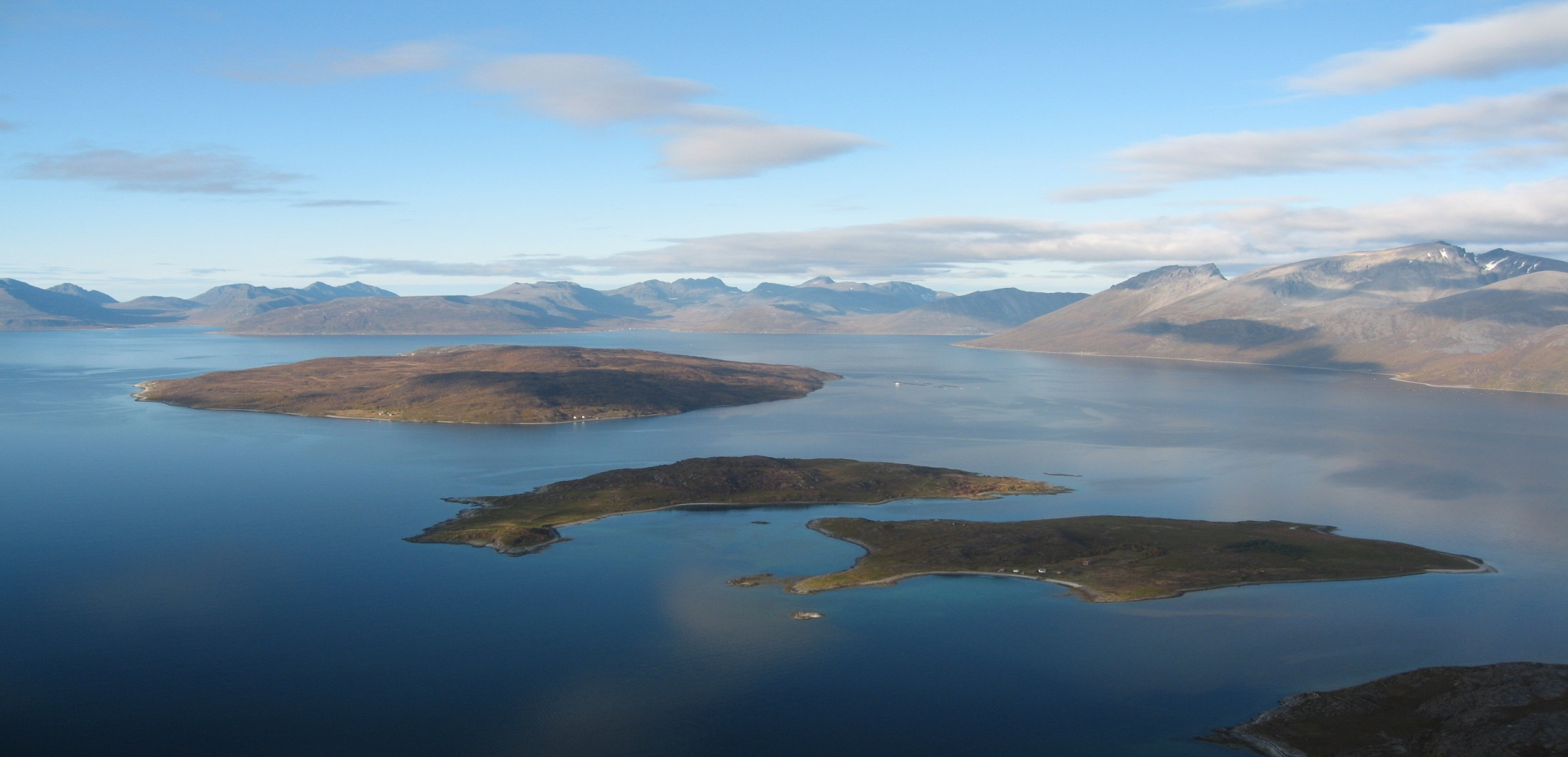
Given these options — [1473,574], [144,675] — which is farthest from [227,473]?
[1473,574]

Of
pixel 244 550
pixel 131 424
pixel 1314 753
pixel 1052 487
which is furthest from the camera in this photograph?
pixel 131 424

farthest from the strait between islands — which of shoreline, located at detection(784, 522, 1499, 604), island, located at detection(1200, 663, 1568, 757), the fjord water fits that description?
→ island, located at detection(1200, 663, 1568, 757)

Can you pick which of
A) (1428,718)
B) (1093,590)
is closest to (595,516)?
(1093,590)

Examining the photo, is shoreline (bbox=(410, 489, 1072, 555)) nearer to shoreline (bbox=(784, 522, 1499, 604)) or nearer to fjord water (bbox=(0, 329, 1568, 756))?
fjord water (bbox=(0, 329, 1568, 756))

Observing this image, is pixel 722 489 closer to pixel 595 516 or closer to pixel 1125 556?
pixel 595 516

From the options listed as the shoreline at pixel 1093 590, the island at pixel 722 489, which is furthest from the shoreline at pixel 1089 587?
the island at pixel 722 489

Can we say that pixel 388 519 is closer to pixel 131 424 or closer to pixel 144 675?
pixel 144 675
